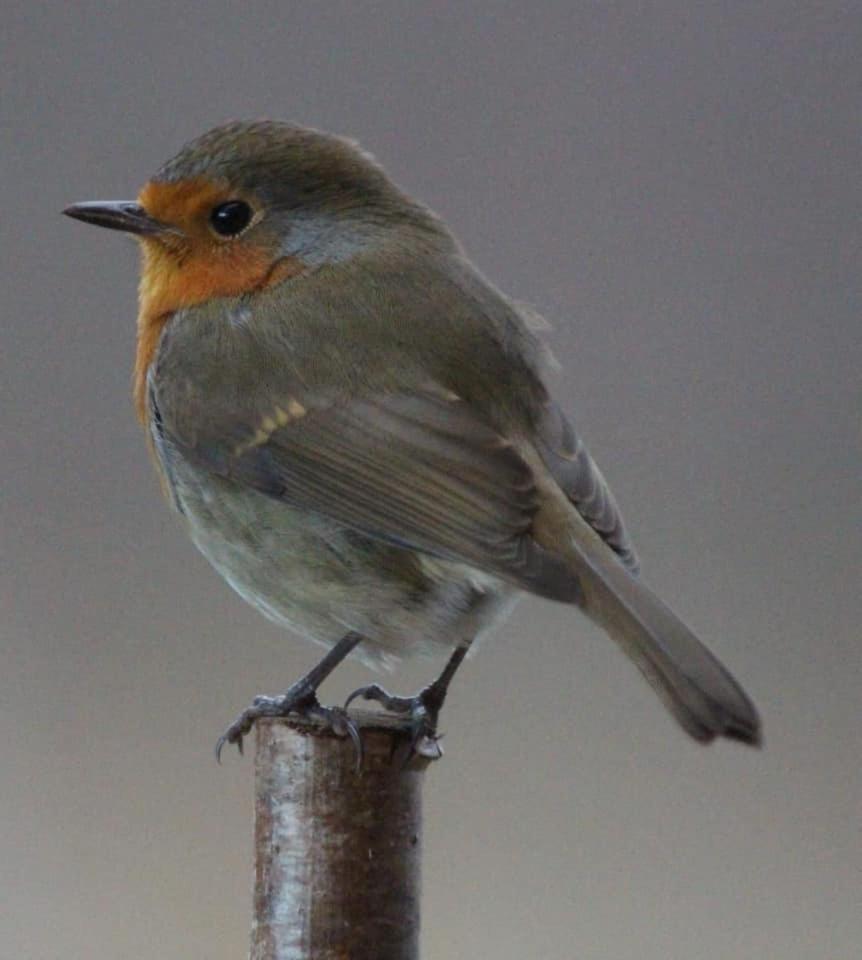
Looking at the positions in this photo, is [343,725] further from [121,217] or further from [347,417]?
[121,217]

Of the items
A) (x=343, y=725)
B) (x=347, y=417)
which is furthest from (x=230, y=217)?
(x=343, y=725)

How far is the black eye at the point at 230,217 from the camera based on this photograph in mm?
2943

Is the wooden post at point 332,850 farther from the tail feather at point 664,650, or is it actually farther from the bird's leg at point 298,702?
the tail feather at point 664,650

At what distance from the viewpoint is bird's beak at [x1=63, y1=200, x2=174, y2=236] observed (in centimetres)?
296

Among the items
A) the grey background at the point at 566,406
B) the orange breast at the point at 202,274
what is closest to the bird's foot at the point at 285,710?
the orange breast at the point at 202,274

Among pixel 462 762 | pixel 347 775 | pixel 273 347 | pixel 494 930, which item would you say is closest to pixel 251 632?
pixel 462 762

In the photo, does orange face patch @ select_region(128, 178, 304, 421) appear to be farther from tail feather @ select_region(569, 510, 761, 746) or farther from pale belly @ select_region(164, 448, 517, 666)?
tail feather @ select_region(569, 510, 761, 746)

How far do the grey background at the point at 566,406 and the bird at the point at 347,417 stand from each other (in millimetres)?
857

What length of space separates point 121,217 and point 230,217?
171mm

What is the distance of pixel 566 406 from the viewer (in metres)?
4.08

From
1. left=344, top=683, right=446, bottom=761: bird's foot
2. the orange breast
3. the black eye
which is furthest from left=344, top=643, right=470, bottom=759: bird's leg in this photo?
the black eye

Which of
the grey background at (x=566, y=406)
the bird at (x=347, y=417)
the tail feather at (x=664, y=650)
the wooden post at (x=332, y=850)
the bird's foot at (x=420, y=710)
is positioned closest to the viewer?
the tail feather at (x=664, y=650)

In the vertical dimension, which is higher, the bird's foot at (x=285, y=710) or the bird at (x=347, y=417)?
the bird at (x=347, y=417)

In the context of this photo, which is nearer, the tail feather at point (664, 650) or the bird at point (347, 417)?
the tail feather at point (664, 650)
